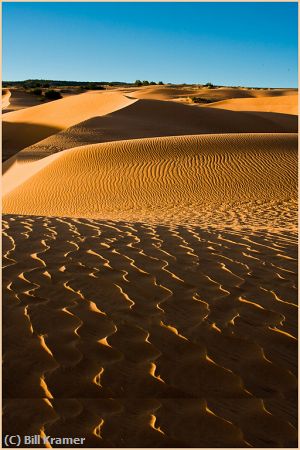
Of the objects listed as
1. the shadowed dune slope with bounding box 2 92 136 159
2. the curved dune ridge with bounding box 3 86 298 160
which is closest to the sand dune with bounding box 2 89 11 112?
the shadowed dune slope with bounding box 2 92 136 159

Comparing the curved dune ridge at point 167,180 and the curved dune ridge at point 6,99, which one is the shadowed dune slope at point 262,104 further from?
the curved dune ridge at point 167,180

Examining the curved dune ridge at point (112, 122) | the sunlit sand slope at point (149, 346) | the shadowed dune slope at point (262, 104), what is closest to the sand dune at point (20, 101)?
the curved dune ridge at point (112, 122)

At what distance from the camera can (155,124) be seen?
27.5 m

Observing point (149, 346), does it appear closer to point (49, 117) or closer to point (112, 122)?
point (112, 122)

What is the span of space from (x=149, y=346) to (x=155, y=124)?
81.8ft

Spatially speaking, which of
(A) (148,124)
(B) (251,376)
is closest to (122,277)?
(B) (251,376)

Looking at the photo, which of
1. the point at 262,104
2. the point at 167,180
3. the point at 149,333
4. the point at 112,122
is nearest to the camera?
the point at 149,333

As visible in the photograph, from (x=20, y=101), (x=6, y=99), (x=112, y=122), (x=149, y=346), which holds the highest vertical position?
(x=6, y=99)

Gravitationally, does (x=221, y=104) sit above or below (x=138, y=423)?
above

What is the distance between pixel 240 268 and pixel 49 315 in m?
2.19

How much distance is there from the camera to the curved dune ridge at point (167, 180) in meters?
14.2

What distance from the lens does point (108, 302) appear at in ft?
13.5

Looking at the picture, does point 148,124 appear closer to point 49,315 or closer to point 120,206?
point 120,206

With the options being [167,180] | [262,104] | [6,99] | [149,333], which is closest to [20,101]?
[6,99]
